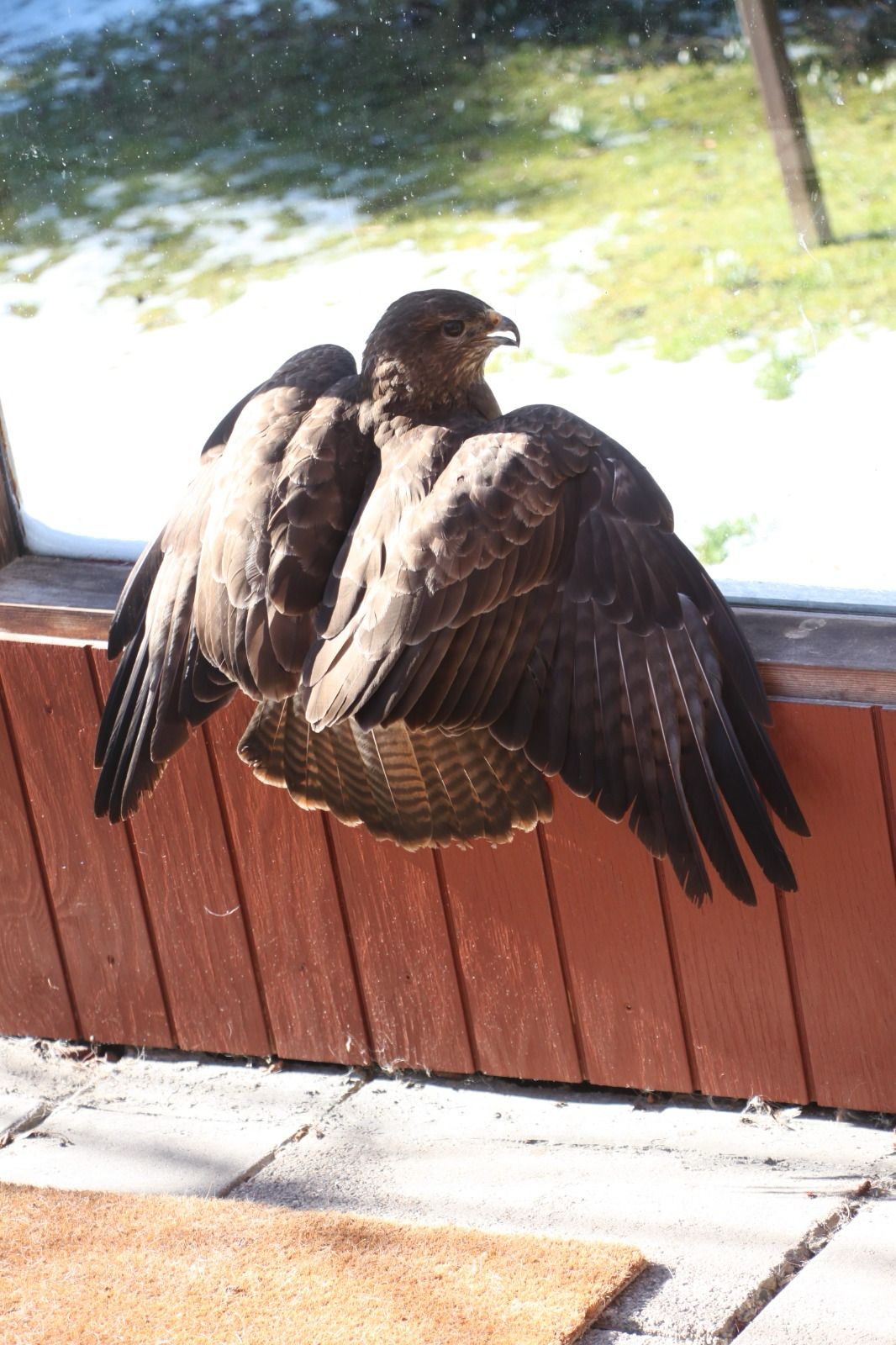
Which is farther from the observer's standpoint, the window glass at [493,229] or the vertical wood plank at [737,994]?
the vertical wood plank at [737,994]

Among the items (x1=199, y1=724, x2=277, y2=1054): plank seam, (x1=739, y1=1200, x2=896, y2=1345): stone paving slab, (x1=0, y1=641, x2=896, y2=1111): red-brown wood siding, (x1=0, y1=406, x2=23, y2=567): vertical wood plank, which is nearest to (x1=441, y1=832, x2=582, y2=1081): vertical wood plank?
(x1=0, y1=641, x2=896, y2=1111): red-brown wood siding

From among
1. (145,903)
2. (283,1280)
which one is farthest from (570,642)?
(145,903)

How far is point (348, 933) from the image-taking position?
3342 millimetres

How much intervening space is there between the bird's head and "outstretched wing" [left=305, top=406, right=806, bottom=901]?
21cm

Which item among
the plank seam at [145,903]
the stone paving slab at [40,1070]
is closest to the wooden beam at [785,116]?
the plank seam at [145,903]

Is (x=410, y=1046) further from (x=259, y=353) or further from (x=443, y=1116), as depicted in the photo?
(x=259, y=353)

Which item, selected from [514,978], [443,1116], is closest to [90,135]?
[514,978]

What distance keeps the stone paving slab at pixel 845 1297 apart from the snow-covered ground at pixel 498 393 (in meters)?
1.07

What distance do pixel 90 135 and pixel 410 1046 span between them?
6.18 feet

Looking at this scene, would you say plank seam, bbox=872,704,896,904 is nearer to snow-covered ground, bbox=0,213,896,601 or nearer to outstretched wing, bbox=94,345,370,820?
snow-covered ground, bbox=0,213,896,601

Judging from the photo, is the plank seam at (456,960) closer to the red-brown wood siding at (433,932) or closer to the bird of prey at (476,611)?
the red-brown wood siding at (433,932)

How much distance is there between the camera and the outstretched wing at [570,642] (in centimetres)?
244

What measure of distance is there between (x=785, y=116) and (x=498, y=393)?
737mm

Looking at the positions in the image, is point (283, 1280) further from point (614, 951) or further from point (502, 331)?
point (502, 331)
